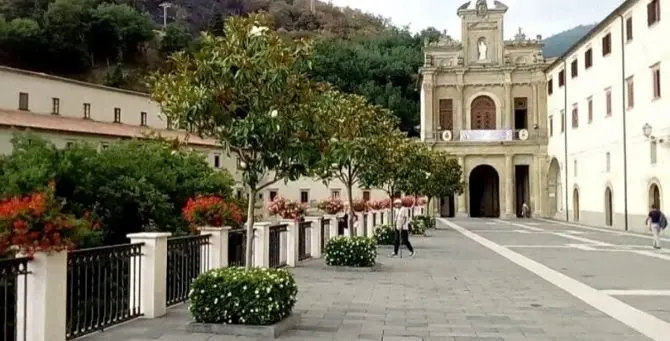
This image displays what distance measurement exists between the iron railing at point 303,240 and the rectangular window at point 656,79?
21.1 meters

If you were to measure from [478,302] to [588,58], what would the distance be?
3880 cm

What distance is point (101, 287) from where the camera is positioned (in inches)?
357

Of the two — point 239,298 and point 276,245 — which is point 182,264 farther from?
point 276,245

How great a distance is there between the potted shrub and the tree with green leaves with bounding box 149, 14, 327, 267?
81 cm

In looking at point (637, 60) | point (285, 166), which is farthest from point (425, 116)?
point (285, 166)

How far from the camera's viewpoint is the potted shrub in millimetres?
8664

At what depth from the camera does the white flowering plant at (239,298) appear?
341 inches

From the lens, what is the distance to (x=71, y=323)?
27.1ft

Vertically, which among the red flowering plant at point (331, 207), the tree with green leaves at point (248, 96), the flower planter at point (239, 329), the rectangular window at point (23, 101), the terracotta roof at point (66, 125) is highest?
the rectangular window at point (23, 101)

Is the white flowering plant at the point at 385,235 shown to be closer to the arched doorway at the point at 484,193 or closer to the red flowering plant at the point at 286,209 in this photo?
the red flowering plant at the point at 286,209

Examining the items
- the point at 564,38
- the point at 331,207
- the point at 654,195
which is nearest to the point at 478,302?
the point at 331,207

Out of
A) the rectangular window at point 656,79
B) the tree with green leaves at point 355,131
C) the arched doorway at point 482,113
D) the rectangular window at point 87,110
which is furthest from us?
the arched doorway at point 482,113

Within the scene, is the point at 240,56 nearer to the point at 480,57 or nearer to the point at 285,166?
the point at 285,166

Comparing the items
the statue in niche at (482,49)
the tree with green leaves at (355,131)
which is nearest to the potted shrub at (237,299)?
the tree with green leaves at (355,131)
